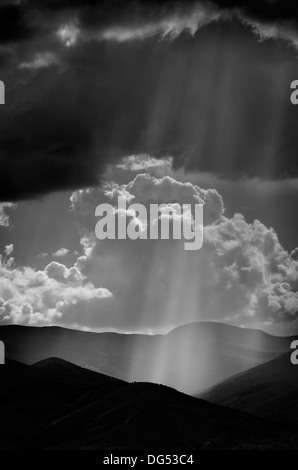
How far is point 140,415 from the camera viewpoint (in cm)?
11106

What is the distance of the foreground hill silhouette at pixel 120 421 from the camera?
10050 cm

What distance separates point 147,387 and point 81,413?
12.5 m

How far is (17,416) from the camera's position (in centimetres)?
12688

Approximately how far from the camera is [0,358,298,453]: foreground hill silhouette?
10050cm

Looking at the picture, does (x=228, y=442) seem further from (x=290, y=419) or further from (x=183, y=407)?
(x=290, y=419)

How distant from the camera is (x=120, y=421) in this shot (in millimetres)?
108750
